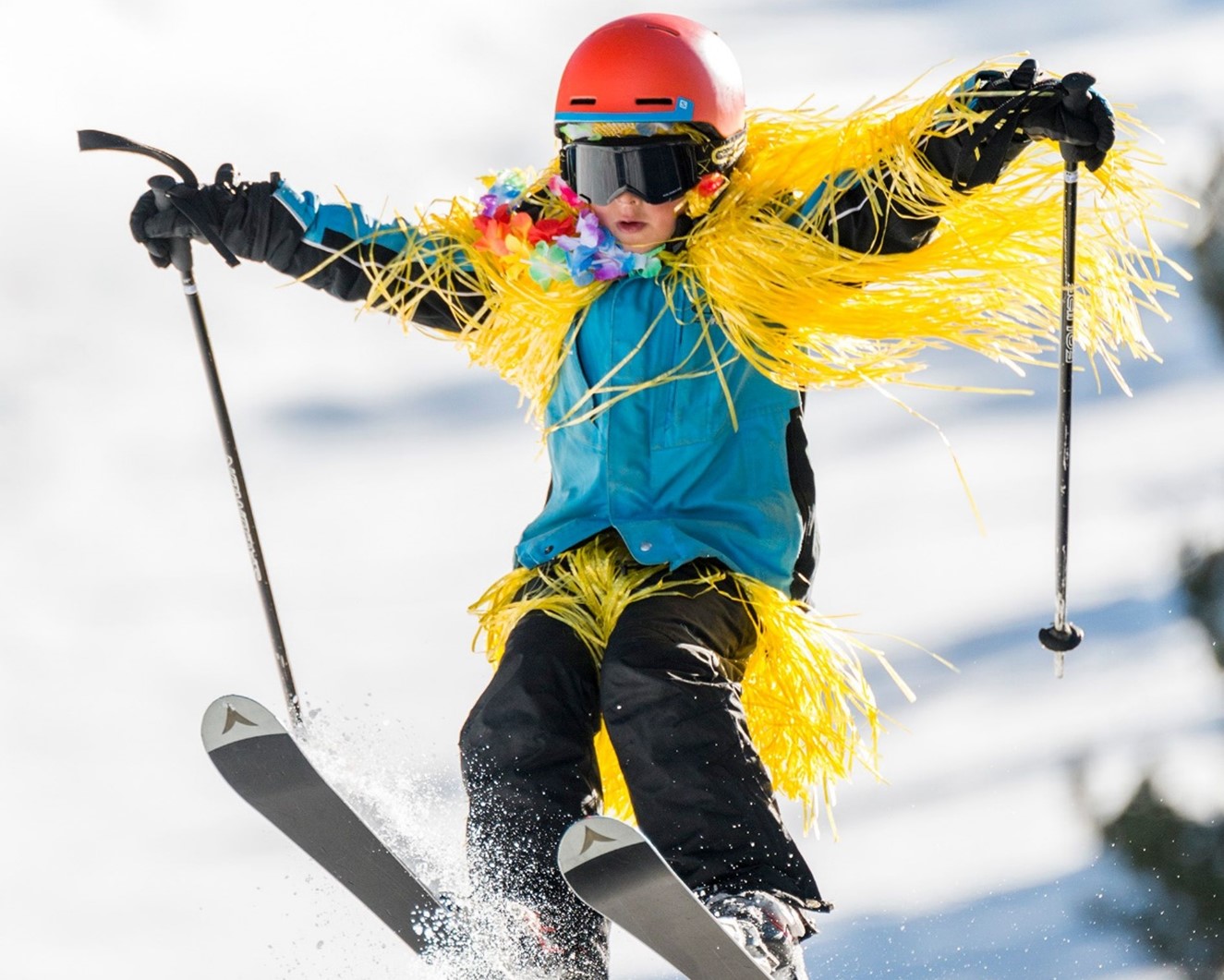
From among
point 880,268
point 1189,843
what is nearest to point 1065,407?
point 880,268

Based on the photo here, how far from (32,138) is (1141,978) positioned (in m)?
5.27

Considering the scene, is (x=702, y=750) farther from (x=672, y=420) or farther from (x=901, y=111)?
(x=901, y=111)

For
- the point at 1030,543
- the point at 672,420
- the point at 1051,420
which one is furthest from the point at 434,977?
the point at 1051,420

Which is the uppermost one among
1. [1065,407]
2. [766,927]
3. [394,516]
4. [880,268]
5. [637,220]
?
[637,220]

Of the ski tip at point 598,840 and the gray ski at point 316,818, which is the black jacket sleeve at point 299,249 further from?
the ski tip at point 598,840

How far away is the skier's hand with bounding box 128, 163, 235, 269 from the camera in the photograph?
3.15m

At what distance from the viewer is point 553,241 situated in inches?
119

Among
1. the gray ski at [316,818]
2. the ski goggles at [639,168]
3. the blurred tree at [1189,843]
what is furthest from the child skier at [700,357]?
the blurred tree at [1189,843]

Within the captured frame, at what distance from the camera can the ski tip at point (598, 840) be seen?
2.41 meters

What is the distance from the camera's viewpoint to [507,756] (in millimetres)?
2736

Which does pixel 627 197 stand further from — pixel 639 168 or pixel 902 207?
pixel 902 207

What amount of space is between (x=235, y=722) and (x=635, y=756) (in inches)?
23.5

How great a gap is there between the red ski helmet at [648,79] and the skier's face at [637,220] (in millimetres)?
133

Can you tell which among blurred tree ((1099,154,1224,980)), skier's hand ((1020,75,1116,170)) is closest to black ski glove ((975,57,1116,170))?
skier's hand ((1020,75,1116,170))
